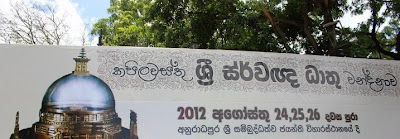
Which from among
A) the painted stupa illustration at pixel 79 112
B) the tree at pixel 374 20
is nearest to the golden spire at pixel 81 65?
the painted stupa illustration at pixel 79 112

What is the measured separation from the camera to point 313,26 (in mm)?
6625

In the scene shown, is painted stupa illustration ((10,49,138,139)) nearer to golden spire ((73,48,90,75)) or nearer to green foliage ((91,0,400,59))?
golden spire ((73,48,90,75))

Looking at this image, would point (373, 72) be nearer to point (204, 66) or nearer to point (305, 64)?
point (305, 64)

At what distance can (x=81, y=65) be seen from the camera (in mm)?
3801

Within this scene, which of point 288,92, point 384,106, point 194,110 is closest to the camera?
point 194,110

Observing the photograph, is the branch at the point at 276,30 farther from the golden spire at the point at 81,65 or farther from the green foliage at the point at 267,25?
the golden spire at the point at 81,65

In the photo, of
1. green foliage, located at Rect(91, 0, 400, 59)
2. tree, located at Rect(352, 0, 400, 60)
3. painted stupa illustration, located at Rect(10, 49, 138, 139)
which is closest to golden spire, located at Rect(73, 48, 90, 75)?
painted stupa illustration, located at Rect(10, 49, 138, 139)

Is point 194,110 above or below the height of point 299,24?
below

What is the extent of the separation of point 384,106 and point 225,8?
3.06 m

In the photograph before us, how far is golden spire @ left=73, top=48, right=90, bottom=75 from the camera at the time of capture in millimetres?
3777

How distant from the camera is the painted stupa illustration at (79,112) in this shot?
3.61 metres

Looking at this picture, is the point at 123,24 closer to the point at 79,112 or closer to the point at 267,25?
the point at 267,25

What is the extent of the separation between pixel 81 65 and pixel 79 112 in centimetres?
47

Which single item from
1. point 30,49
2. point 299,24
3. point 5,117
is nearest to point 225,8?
point 299,24
